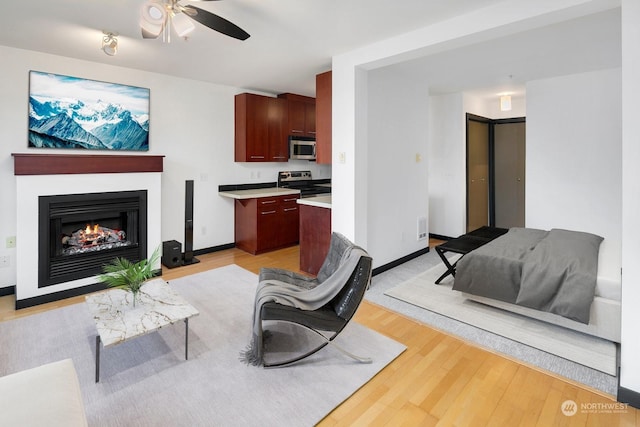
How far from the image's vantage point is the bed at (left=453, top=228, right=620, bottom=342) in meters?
2.45

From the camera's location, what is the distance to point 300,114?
223 inches

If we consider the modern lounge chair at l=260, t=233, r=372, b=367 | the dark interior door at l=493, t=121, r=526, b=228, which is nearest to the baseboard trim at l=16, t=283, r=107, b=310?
the modern lounge chair at l=260, t=233, r=372, b=367

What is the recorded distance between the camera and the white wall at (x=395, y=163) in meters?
3.95

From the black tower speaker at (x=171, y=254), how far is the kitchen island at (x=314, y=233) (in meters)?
1.60

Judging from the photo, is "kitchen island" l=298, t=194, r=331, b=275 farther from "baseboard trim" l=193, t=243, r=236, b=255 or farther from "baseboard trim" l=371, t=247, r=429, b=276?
"baseboard trim" l=193, t=243, r=236, b=255

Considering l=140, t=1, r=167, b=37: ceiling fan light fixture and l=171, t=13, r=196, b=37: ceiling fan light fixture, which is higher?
l=171, t=13, r=196, b=37: ceiling fan light fixture

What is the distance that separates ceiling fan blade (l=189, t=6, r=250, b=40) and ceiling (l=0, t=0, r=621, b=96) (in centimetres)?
26

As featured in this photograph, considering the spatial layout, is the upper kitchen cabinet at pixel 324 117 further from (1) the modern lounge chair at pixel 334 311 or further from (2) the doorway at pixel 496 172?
(2) the doorway at pixel 496 172

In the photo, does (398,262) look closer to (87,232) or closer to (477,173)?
(477,173)

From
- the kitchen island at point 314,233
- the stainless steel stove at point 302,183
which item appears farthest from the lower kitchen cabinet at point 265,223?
the kitchen island at point 314,233

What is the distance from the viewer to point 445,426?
5.82ft

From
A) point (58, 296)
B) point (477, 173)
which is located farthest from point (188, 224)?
point (477, 173)

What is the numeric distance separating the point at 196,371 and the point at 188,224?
2.74m

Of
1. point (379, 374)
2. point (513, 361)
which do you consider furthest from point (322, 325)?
point (513, 361)
